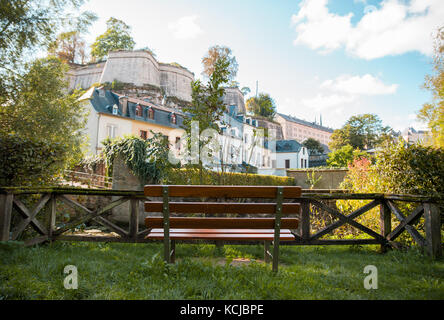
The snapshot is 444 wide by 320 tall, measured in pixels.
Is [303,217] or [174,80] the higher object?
[174,80]

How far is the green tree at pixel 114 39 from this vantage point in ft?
176

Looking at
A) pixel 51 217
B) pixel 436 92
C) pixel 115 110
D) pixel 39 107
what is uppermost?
pixel 115 110

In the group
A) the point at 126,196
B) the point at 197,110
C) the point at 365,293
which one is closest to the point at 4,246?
the point at 126,196

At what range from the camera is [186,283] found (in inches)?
94.6

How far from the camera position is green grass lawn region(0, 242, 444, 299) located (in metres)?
2.20

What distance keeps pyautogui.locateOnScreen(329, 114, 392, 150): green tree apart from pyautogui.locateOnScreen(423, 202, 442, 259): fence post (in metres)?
44.0

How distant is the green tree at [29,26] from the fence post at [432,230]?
913 centimetres

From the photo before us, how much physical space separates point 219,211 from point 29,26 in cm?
891

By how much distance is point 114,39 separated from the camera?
179 ft

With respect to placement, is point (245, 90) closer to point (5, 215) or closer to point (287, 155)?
point (287, 155)

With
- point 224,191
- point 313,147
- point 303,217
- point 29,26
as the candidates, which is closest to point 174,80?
point 313,147

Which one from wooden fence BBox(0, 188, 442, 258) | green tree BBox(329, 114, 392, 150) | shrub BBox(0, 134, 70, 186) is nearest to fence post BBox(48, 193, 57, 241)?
wooden fence BBox(0, 188, 442, 258)

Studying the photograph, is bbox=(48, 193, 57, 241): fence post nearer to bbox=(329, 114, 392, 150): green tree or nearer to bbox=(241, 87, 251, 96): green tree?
bbox=(329, 114, 392, 150): green tree
